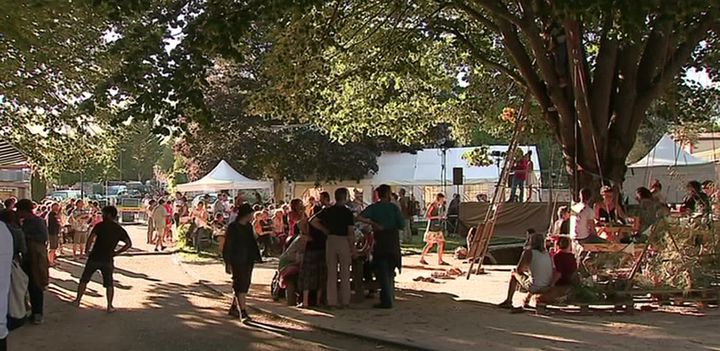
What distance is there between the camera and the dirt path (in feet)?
30.8

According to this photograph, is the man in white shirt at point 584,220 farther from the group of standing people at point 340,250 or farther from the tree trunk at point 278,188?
the tree trunk at point 278,188

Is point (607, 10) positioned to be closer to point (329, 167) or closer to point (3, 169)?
point (3, 169)

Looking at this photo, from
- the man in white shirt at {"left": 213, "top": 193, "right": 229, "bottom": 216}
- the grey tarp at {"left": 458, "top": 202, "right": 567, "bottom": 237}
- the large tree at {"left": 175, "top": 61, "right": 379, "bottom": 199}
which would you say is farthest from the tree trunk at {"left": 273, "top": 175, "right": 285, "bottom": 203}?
the grey tarp at {"left": 458, "top": 202, "right": 567, "bottom": 237}

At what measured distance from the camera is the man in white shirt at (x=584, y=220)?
12195 millimetres

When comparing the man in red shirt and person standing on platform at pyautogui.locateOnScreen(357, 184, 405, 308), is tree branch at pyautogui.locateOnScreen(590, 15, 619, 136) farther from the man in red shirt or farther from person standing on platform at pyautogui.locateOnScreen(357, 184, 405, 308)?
the man in red shirt

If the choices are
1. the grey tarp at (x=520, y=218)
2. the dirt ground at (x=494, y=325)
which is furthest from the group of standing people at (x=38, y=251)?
the grey tarp at (x=520, y=218)

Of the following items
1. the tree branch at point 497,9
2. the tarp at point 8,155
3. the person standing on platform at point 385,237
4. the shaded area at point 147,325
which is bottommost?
the shaded area at point 147,325

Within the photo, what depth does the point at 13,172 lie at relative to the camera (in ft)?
88.2

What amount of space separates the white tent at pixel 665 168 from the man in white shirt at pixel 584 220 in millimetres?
16646

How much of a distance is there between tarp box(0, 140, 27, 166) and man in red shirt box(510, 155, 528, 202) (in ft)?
47.7

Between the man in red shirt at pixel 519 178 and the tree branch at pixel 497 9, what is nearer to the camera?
the tree branch at pixel 497 9

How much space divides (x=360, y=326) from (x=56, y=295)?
6637mm

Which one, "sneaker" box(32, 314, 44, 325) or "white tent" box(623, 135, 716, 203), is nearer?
"sneaker" box(32, 314, 44, 325)

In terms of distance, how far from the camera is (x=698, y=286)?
11062 mm
